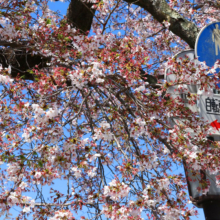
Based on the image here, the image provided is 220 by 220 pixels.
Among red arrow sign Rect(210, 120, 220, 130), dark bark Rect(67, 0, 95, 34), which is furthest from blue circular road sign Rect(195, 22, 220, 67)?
dark bark Rect(67, 0, 95, 34)

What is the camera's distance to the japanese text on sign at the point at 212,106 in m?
3.40

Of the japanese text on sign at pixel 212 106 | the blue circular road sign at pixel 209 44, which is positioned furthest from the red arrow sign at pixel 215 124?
the blue circular road sign at pixel 209 44

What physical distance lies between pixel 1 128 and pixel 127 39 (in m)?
1.72

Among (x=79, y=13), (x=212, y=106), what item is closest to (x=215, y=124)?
(x=212, y=106)

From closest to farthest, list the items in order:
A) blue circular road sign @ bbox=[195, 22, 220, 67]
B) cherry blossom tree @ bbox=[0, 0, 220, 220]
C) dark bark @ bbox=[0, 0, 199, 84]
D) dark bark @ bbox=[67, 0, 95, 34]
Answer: cherry blossom tree @ bbox=[0, 0, 220, 220], blue circular road sign @ bbox=[195, 22, 220, 67], dark bark @ bbox=[0, 0, 199, 84], dark bark @ bbox=[67, 0, 95, 34]

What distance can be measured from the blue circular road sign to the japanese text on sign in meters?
0.42

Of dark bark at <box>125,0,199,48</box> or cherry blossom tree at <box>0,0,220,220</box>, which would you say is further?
dark bark at <box>125,0,199,48</box>

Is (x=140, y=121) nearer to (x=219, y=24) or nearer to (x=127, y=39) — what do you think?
(x=127, y=39)

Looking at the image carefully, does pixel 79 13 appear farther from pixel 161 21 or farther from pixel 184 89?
pixel 184 89

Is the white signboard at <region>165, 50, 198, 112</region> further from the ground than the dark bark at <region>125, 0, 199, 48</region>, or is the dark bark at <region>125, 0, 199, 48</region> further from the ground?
the dark bark at <region>125, 0, 199, 48</region>

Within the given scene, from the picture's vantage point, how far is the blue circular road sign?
3443mm

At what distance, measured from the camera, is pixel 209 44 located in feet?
11.8

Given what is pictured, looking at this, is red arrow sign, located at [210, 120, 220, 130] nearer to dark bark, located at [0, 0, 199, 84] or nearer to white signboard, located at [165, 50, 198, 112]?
white signboard, located at [165, 50, 198, 112]

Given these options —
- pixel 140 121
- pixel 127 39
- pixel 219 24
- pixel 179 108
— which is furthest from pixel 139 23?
pixel 140 121
